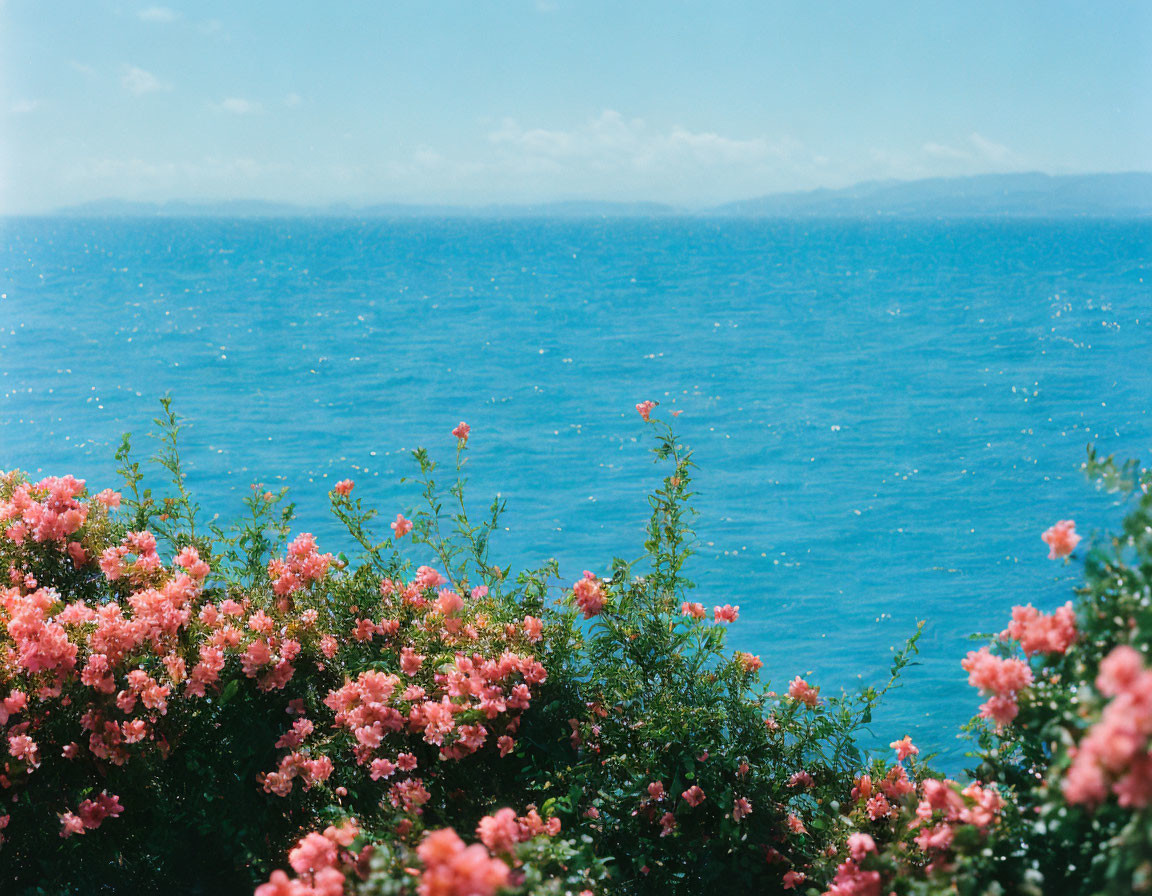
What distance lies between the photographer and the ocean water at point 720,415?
1173 centimetres

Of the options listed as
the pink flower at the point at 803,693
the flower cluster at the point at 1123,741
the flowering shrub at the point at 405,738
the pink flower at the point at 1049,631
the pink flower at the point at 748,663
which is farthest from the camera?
the pink flower at the point at 748,663

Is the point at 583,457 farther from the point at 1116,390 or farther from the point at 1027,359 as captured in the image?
the point at 1027,359

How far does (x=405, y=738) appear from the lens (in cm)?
303

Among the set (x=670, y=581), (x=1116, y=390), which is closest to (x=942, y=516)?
(x=670, y=581)

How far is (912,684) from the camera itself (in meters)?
9.31

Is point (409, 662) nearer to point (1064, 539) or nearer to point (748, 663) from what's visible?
point (748, 663)

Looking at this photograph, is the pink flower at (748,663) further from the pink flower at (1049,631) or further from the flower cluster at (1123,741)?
the flower cluster at (1123,741)

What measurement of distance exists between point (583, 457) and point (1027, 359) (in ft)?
68.4

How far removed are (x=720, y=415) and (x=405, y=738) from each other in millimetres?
20342

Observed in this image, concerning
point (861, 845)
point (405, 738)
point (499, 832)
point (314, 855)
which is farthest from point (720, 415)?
point (499, 832)

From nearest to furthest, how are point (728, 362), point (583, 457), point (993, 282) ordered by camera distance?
point (583, 457), point (728, 362), point (993, 282)

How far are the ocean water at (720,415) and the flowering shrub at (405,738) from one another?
133 centimetres

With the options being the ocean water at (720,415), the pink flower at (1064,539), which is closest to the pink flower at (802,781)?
the ocean water at (720,415)

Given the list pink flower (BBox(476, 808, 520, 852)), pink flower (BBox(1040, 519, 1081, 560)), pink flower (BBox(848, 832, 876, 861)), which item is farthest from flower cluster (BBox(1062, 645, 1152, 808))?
pink flower (BBox(848, 832, 876, 861))
